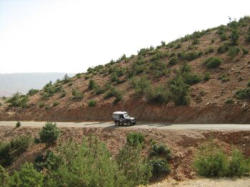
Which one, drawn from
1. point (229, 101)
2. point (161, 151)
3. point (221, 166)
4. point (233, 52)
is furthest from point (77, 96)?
point (221, 166)

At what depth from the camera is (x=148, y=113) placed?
105ft

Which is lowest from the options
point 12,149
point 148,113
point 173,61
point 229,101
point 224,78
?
point 12,149

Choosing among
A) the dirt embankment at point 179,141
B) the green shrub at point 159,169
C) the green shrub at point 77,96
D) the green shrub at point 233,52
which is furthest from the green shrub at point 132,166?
the green shrub at point 77,96

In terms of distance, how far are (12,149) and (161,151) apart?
14304mm

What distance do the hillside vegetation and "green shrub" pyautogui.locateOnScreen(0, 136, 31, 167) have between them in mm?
9645

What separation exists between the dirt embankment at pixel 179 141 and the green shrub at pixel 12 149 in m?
0.69

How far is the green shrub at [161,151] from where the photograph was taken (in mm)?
20627

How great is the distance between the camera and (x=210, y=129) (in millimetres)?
22250

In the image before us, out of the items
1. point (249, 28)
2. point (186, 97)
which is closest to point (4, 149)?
point (186, 97)

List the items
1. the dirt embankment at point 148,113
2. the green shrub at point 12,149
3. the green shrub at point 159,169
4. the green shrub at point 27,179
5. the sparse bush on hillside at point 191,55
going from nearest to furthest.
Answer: the green shrub at point 27,179, the green shrub at point 159,169, the dirt embankment at point 148,113, the green shrub at point 12,149, the sparse bush on hillside at point 191,55

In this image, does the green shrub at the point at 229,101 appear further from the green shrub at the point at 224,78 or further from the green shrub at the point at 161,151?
the green shrub at the point at 161,151

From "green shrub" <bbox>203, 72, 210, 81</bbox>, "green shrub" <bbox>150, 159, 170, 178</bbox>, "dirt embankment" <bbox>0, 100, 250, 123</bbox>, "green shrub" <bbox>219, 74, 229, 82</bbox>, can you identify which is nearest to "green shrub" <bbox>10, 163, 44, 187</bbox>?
"green shrub" <bbox>150, 159, 170, 178</bbox>

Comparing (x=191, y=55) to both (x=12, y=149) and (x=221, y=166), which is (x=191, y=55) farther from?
(x=221, y=166)

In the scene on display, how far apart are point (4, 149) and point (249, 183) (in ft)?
71.0
